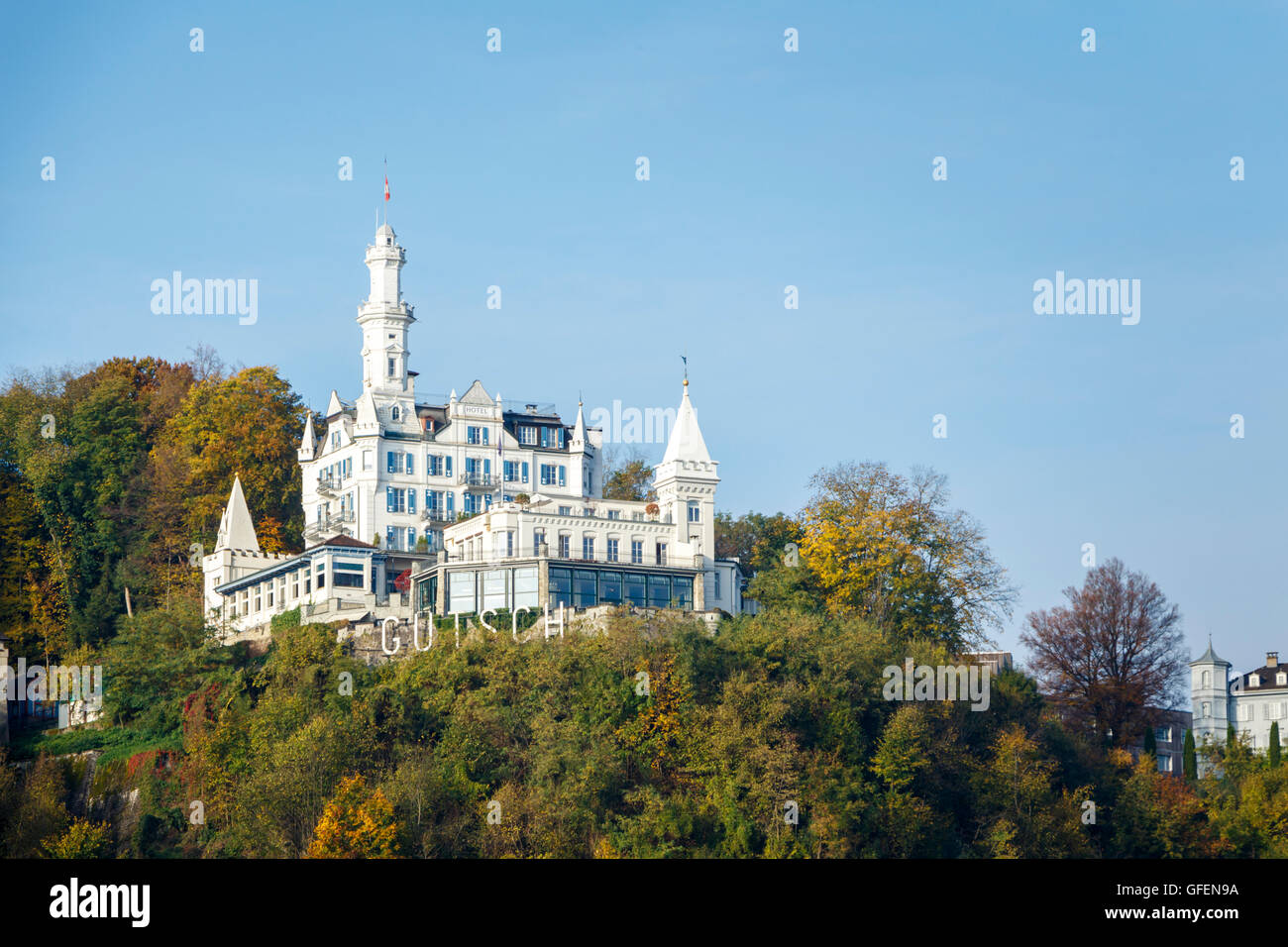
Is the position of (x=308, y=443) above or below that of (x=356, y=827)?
above

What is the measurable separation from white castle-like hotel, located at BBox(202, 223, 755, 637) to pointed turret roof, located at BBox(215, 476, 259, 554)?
0.08 m

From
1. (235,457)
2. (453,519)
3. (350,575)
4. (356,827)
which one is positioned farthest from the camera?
(235,457)

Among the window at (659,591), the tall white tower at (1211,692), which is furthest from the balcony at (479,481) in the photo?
the tall white tower at (1211,692)

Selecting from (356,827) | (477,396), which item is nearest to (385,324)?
(477,396)

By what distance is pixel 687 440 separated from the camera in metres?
86.9

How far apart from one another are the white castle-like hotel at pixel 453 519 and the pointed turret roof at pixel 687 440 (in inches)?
3.0

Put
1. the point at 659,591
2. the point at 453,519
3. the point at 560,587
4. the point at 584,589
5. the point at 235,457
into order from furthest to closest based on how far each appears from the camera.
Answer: the point at 235,457 → the point at 453,519 → the point at 659,591 → the point at 584,589 → the point at 560,587

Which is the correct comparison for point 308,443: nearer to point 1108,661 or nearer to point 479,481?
point 479,481

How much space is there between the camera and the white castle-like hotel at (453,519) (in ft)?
264

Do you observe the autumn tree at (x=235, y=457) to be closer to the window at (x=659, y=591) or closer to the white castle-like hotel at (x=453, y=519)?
the white castle-like hotel at (x=453, y=519)

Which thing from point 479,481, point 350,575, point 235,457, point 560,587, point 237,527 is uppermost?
point 235,457

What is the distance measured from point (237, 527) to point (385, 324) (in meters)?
13.2

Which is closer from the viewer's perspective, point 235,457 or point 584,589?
point 584,589
